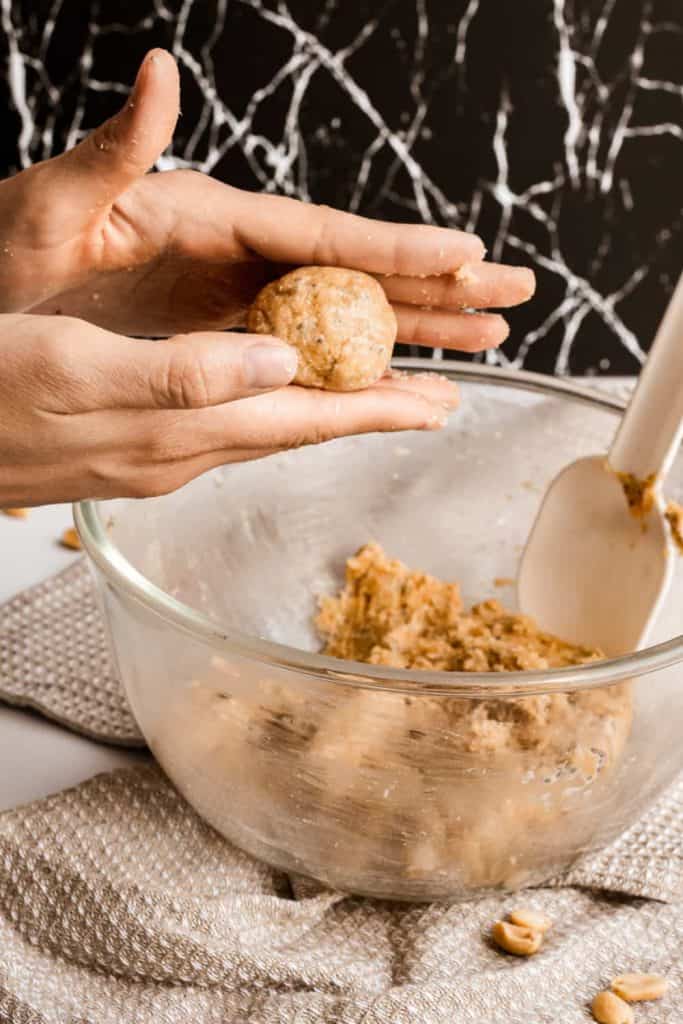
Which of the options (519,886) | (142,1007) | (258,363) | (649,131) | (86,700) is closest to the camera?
(258,363)

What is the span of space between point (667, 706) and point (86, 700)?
1.71 ft

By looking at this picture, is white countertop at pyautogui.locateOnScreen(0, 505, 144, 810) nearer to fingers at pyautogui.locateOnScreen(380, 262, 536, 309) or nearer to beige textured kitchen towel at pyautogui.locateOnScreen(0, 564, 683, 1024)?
beige textured kitchen towel at pyautogui.locateOnScreen(0, 564, 683, 1024)

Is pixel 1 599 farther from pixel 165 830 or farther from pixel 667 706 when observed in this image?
pixel 667 706

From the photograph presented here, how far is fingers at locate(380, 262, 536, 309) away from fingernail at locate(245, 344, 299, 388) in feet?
1.00

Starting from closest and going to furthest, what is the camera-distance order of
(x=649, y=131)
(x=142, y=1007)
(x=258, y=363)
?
1. (x=258, y=363)
2. (x=142, y=1007)
3. (x=649, y=131)

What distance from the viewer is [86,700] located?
1052 millimetres

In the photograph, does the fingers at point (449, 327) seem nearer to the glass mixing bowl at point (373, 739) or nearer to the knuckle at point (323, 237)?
the knuckle at point (323, 237)

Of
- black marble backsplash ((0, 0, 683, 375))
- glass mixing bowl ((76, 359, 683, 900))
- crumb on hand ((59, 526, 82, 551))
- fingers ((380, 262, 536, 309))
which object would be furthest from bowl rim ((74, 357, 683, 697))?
black marble backsplash ((0, 0, 683, 375))

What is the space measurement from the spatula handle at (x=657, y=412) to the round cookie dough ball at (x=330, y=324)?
0.23 meters

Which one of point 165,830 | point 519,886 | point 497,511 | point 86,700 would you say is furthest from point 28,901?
point 497,511

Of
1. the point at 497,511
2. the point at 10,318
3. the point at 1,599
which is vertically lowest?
the point at 1,599

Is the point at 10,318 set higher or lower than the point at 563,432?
higher

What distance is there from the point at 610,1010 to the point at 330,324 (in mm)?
509

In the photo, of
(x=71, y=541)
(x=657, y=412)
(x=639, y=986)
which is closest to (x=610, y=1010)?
(x=639, y=986)
